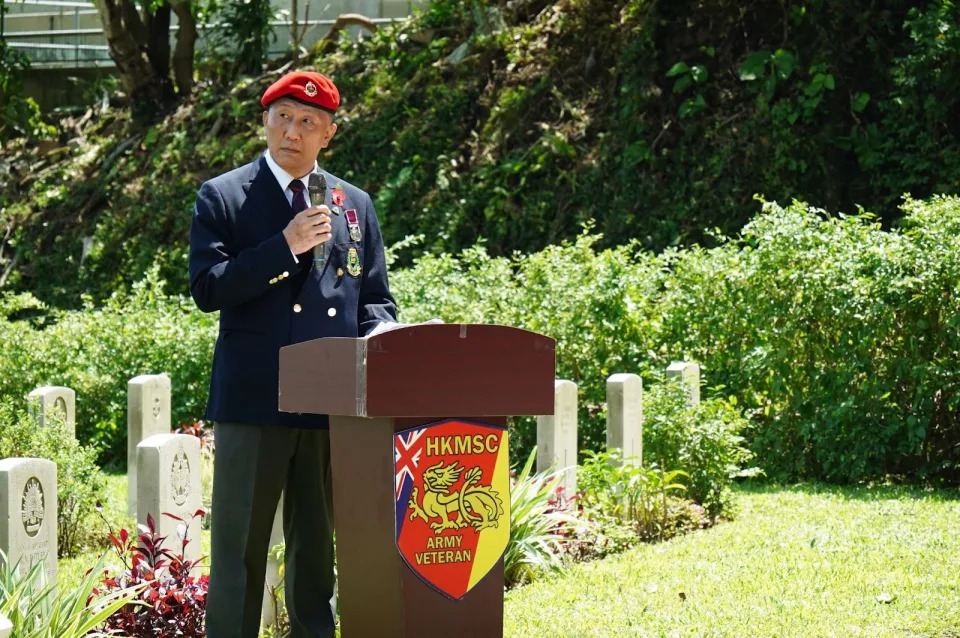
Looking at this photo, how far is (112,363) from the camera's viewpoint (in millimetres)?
11344

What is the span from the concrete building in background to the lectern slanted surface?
1825 cm

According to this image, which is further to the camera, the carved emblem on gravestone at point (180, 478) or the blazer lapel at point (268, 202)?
the carved emblem on gravestone at point (180, 478)

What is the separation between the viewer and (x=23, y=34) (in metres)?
23.2

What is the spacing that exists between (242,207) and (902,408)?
20.4 ft

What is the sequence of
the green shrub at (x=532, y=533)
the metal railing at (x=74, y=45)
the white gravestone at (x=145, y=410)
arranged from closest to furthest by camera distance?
the green shrub at (x=532, y=533) → the white gravestone at (x=145, y=410) → the metal railing at (x=74, y=45)

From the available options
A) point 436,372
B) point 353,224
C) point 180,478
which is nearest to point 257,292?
point 353,224

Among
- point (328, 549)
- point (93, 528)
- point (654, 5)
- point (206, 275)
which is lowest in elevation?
point (93, 528)

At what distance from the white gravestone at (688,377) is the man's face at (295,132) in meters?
4.41

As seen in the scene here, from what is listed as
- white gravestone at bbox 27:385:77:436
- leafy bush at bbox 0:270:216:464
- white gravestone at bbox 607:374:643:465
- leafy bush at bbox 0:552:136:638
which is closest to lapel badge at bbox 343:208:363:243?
leafy bush at bbox 0:552:136:638

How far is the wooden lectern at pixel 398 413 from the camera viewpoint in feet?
10.0

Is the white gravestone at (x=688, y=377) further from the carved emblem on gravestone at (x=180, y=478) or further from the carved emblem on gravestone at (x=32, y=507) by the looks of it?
the carved emblem on gravestone at (x=32, y=507)

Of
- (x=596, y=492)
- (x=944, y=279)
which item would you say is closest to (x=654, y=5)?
(x=944, y=279)

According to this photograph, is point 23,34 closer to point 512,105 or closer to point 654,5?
point 512,105

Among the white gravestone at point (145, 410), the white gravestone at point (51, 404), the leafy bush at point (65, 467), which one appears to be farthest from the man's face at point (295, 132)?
the white gravestone at point (145, 410)
